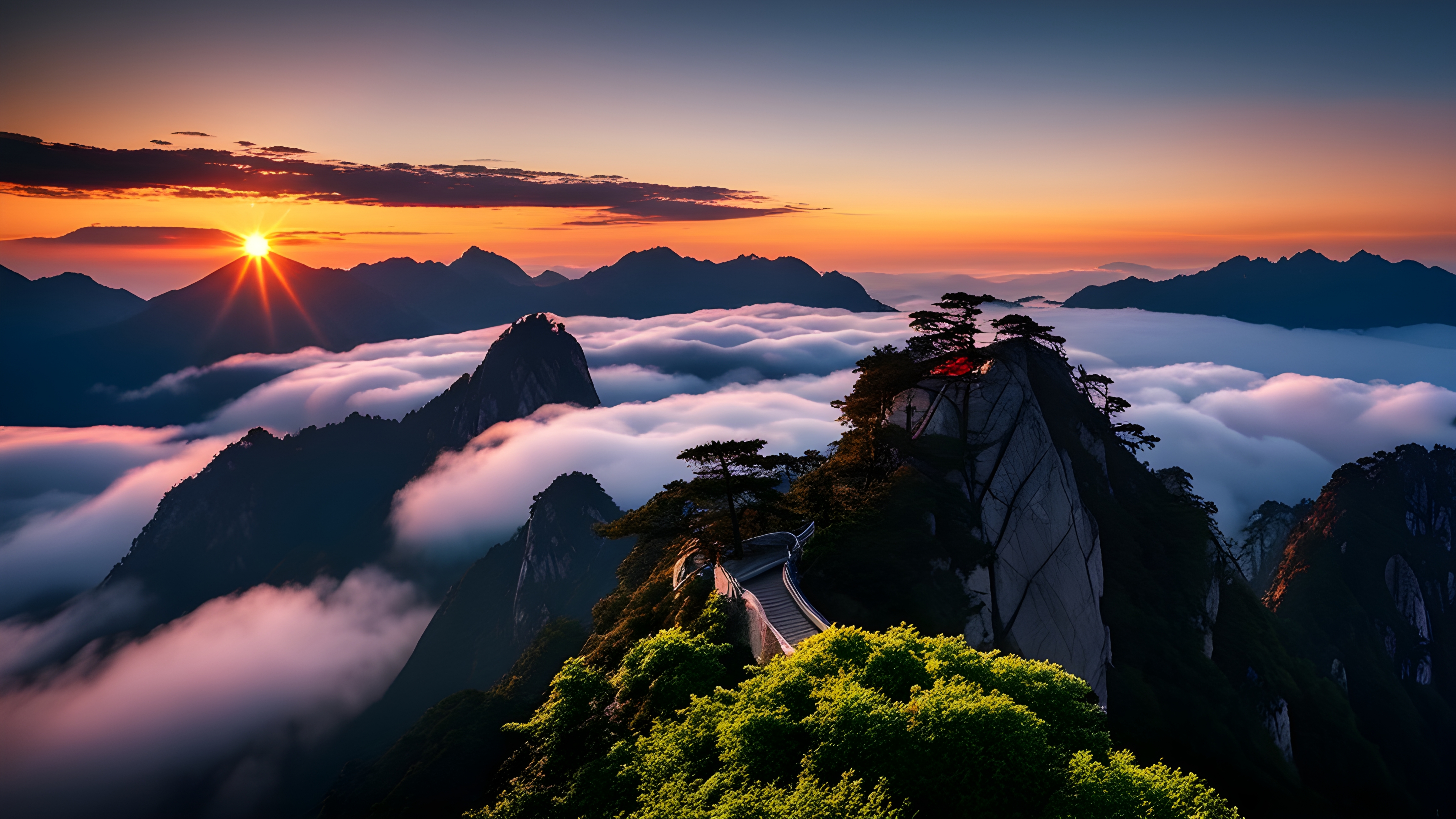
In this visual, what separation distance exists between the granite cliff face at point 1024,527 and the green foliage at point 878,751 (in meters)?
22.5

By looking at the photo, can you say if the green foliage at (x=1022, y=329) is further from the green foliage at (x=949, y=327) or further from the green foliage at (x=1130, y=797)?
the green foliage at (x=1130, y=797)

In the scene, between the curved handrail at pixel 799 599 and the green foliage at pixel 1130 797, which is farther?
the curved handrail at pixel 799 599

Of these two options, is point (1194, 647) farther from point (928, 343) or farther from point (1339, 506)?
point (1339, 506)

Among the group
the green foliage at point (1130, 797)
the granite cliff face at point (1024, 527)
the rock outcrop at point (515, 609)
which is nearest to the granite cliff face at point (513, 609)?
the rock outcrop at point (515, 609)

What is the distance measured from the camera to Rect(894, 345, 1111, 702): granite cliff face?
47812mm

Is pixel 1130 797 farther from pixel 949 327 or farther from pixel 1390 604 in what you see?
pixel 1390 604

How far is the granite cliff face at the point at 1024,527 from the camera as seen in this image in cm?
4781

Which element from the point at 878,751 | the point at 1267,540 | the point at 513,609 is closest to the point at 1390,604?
the point at 1267,540

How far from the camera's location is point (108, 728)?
16250 centimetres

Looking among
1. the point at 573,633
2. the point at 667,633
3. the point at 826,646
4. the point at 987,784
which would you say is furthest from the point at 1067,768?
the point at 573,633

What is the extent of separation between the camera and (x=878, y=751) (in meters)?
19.2

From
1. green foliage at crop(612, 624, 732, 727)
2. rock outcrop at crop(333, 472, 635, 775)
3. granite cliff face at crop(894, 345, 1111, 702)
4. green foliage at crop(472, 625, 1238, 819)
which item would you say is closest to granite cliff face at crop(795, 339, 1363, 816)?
granite cliff face at crop(894, 345, 1111, 702)

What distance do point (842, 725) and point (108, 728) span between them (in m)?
219

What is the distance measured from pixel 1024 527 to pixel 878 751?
36487 mm
